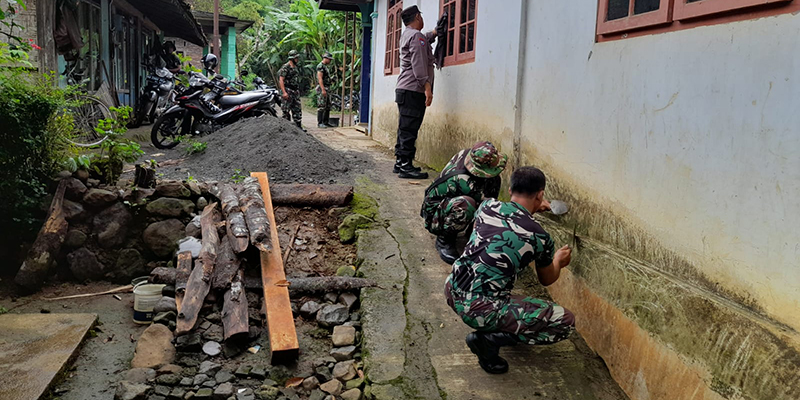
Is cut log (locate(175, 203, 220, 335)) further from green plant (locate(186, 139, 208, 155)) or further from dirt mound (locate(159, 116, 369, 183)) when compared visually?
green plant (locate(186, 139, 208, 155))

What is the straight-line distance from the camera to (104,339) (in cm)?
417

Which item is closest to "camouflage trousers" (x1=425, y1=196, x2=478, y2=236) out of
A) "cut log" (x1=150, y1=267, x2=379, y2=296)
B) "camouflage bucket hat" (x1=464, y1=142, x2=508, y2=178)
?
"camouflage bucket hat" (x1=464, y1=142, x2=508, y2=178)

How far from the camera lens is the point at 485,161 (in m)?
4.31

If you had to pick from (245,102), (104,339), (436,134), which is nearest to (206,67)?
(245,102)

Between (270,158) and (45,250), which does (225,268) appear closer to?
(45,250)

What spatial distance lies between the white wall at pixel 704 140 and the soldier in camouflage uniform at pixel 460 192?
599mm

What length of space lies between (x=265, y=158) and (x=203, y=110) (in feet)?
8.94

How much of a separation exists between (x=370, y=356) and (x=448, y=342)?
1.58 feet

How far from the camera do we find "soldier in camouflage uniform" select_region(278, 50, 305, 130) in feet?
40.8

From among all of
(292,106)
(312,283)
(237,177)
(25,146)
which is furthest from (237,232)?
(292,106)

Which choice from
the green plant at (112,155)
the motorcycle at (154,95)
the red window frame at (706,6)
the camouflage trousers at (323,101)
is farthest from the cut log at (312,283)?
the camouflage trousers at (323,101)

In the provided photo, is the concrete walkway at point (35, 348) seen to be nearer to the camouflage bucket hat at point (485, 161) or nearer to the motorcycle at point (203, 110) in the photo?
the camouflage bucket hat at point (485, 161)

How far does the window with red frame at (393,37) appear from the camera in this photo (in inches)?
390

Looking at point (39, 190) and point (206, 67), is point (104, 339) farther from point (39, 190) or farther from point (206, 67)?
point (206, 67)
